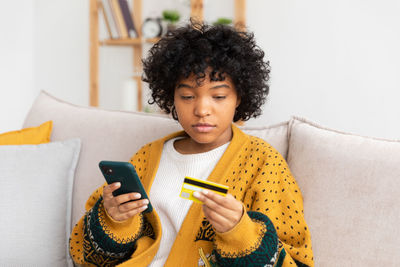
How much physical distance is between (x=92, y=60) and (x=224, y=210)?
260 centimetres

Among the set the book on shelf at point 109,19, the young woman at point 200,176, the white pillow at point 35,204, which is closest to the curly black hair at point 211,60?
the young woman at point 200,176

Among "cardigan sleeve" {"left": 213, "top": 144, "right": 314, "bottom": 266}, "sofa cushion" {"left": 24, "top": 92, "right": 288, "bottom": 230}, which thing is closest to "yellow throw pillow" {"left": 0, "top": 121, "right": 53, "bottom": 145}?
"sofa cushion" {"left": 24, "top": 92, "right": 288, "bottom": 230}

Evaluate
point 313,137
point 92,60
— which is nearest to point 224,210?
point 313,137

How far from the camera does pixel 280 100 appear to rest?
2701mm

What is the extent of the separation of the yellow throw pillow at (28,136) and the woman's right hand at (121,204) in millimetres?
647

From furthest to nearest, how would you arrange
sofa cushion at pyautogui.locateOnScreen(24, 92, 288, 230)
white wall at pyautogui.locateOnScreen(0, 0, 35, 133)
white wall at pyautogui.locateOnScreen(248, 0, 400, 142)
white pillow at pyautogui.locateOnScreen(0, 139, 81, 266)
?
white wall at pyautogui.locateOnScreen(0, 0, 35, 133), white wall at pyautogui.locateOnScreen(248, 0, 400, 142), sofa cushion at pyautogui.locateOnScreen(24, 92, 288, 230), white pillow at pyautogui.locateOnScreen(0, 139, 81, 266)

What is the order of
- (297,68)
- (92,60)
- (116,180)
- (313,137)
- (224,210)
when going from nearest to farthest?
(224,210), (116,180), (313,137), (297,68), (92,60)

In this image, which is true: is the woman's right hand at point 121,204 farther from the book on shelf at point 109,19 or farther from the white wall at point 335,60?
the book on shelf at point 109,19

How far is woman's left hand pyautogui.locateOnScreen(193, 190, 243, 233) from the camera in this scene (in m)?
0.78

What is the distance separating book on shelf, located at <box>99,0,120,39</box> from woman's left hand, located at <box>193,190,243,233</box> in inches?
96.9

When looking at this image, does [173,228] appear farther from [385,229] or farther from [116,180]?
[385,229]

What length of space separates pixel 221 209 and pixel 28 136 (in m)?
0.94

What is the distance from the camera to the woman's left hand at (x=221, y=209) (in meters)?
0.78

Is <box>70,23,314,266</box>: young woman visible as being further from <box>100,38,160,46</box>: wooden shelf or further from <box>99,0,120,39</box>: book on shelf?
<box>99,0,120,39</box>: book on shelf
